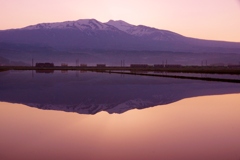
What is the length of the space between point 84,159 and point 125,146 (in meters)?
1.55

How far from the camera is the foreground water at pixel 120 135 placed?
8.57 meters

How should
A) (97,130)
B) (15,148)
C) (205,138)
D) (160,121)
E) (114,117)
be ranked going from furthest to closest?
(114,117) → (160,121) → (97,130) → (205,138) → (15,148)

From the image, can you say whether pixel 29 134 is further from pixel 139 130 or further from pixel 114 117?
pixel 114 117

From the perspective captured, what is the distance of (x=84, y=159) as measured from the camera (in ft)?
26.7

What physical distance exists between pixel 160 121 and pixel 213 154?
5167 millimetres

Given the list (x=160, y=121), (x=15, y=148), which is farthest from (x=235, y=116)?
(x=15, y=148)

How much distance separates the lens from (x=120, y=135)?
10.9 meters

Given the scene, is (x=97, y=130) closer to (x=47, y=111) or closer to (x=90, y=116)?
(x=90, y=116)

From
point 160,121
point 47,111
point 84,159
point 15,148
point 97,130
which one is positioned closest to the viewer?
point 84,159

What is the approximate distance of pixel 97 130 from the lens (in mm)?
11586

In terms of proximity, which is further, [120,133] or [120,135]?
[120,133]

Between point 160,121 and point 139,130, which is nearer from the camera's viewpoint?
point 139,130

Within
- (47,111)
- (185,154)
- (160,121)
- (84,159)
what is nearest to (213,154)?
(185,154)

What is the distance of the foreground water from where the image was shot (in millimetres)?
8570
